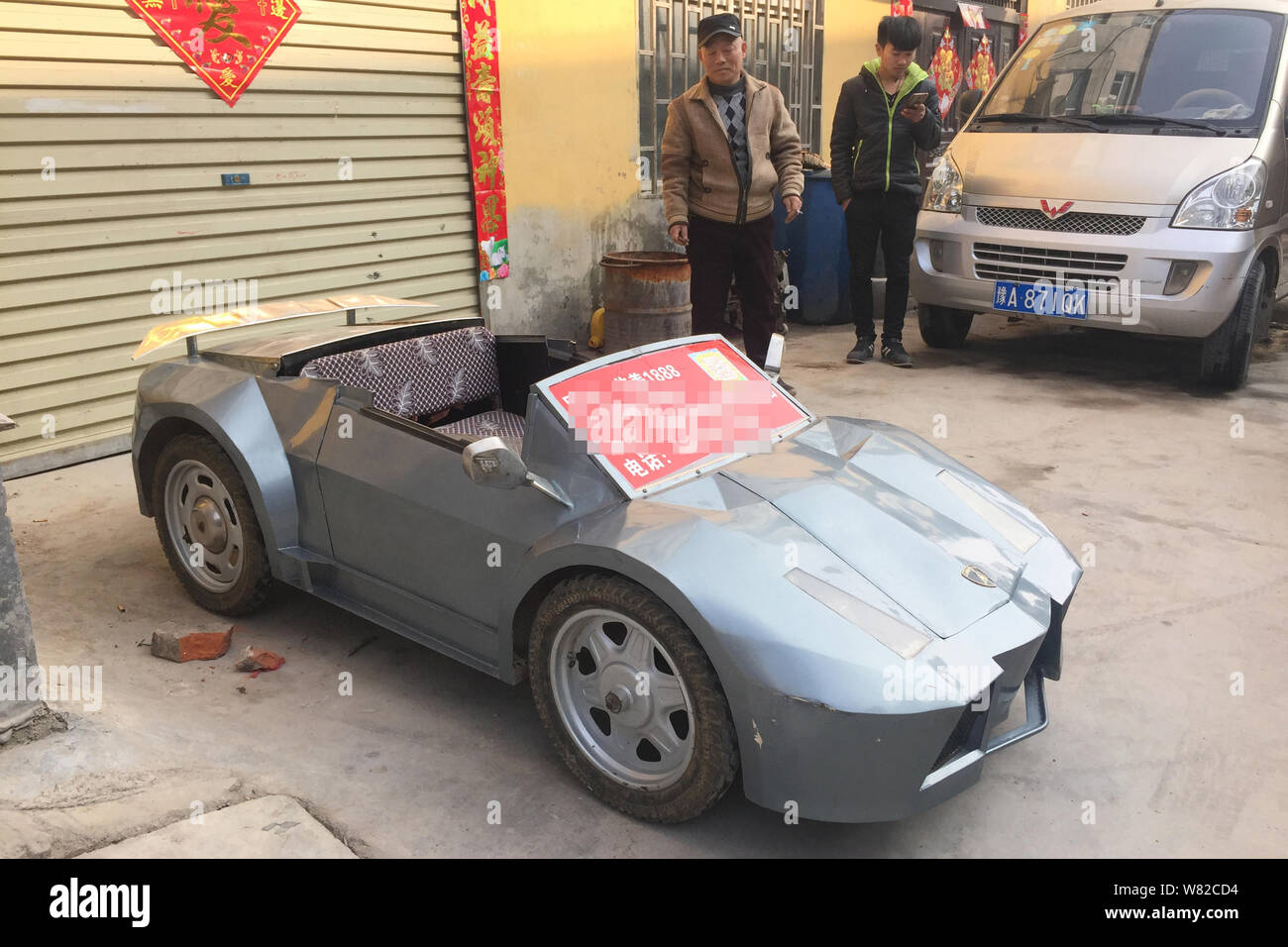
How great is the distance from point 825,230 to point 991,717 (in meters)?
6.79

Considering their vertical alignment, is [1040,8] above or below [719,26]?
above

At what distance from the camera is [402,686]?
331 centimetres

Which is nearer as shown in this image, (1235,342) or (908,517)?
(908,517)

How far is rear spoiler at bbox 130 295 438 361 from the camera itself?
3.54 meters

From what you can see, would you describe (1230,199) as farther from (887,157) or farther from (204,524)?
(204,524)

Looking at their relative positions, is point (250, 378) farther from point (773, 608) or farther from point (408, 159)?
point (408, 159)

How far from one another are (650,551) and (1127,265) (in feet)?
16.1

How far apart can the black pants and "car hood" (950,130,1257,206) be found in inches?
17.5

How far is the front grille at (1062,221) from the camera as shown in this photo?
20.6 ft

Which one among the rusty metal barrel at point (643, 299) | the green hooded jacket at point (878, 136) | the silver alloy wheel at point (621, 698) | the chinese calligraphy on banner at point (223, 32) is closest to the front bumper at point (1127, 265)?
the green hooded jacket at point (878, 136)

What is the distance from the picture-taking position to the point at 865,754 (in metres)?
2.25

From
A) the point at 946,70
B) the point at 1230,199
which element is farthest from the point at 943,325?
the point at 946,70

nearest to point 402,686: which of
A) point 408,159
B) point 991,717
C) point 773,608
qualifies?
point 773,608

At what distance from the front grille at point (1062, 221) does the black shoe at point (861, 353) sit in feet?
3.76
